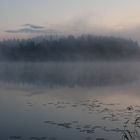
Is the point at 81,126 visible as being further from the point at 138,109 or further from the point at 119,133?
the point at 138,109

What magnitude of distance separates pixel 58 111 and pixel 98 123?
113 inches

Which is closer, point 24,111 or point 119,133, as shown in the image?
point 119,133

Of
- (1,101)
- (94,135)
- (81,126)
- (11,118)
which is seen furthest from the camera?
(1,101)

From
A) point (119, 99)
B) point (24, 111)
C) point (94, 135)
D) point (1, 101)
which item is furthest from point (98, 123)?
point (1, 101)

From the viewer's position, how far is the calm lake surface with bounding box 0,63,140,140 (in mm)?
10922

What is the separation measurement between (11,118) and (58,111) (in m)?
2.13

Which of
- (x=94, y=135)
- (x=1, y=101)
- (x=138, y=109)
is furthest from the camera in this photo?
(x=1, y=101)

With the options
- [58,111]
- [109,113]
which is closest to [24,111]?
[58,111]

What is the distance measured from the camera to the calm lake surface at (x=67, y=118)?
35.8 feet

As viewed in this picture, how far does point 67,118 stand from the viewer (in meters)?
13.3

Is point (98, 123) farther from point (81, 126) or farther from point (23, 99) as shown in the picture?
point (23, 99)

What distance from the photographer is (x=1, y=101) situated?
18469mm

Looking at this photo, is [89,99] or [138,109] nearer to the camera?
[138,109]

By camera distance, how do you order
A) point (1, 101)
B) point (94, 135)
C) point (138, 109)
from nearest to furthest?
point (94, 135)
point (138, 109)
point (1, 101)
